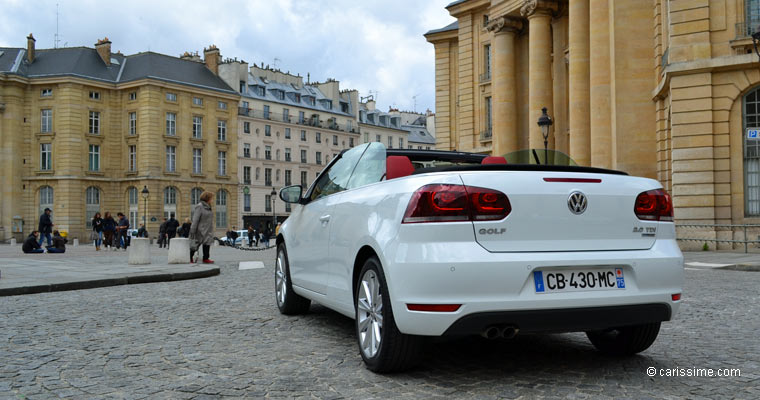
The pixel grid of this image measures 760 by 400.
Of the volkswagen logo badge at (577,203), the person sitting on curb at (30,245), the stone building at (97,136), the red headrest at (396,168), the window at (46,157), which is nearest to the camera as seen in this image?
the volkswagen logo badge at (577,203)

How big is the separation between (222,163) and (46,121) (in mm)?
16905

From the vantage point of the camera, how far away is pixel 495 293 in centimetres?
390

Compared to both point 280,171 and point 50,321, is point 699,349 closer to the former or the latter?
point 50,321

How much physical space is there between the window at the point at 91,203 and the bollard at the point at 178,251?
2062 inches

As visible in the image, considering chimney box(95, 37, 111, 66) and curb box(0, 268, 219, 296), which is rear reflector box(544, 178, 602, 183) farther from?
chimney box(95, 37, 111, 66)

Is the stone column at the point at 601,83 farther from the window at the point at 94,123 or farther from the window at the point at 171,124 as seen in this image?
the window at the point at 94,123

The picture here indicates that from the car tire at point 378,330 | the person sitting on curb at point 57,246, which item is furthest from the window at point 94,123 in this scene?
the car tire at point 378,330

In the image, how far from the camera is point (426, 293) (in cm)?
392

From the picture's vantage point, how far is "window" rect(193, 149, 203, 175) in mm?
68562

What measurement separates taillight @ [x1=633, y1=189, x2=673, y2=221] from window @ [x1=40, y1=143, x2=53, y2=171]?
68065 millimetres

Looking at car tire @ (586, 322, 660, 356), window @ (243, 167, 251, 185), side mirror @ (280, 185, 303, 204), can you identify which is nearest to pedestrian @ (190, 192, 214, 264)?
side mirror @ (280, 185, 303, 204)

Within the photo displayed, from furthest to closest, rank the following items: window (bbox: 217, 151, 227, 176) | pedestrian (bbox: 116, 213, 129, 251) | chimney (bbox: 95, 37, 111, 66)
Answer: window (bbox: 217, 151, 227, 176) → chimney (bbox: 95, 37, 111, 66) → pedestrian (bbox: 116, 213, 129, 251)

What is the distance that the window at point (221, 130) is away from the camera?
70.8 meters

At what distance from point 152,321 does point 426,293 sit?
4115 millimetres
